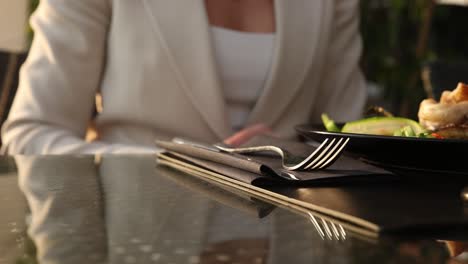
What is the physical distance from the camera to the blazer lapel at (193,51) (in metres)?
1.52

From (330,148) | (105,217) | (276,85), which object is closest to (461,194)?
(330,148)

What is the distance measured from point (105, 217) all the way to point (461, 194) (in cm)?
29

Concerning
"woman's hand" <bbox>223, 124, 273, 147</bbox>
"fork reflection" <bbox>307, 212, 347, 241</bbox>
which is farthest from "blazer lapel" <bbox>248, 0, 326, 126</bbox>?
"fork reflection" <bbox>307, 212, 347, 241</bbox>

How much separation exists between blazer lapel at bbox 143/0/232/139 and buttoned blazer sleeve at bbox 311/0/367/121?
39 centimetres

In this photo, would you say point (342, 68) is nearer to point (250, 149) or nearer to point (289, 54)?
point (289, 54)

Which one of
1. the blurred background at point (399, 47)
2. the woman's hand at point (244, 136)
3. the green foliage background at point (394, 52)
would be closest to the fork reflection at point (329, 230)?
the woman's hand at point (244, 136)

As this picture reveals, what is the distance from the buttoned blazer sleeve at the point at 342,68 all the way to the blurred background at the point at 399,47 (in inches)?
7.3

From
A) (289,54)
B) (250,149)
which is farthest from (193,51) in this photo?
(250,149)

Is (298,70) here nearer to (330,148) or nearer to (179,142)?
(179,142)

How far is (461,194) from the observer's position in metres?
0.58

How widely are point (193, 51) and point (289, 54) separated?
239mm

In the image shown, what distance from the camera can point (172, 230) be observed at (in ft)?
1.43

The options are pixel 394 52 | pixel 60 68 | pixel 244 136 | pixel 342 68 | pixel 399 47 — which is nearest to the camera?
pixel 244 136

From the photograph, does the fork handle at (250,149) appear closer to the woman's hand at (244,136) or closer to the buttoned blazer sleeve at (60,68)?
the woman's hand at (244,136)
